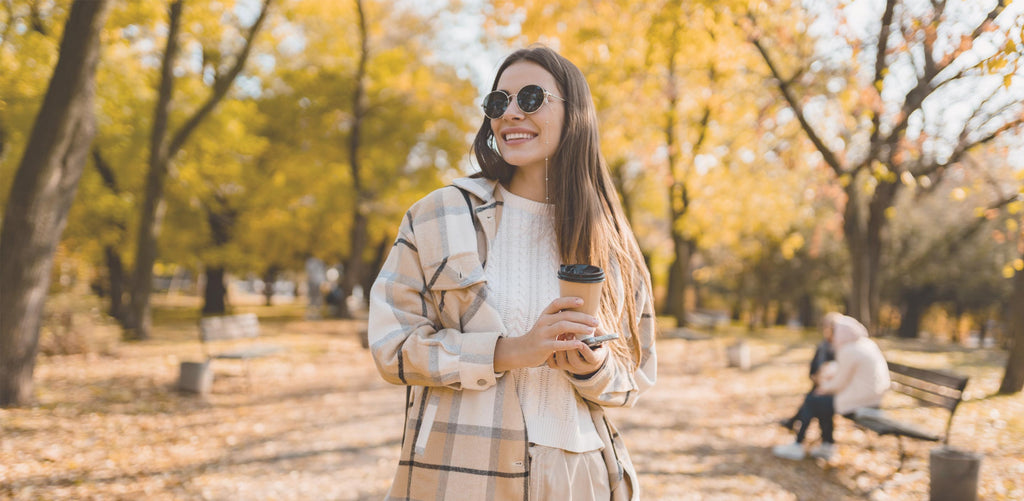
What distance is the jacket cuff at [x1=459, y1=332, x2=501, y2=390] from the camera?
1575 millimetres

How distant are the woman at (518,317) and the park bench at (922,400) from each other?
528cm

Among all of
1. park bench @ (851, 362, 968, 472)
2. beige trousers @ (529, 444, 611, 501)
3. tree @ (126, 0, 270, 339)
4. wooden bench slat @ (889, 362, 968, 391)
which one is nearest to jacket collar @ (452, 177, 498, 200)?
beige trousers @ (529, 444, 611, 501)

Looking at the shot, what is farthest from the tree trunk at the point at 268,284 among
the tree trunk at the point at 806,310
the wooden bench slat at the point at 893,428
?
the wooden bench slat at the point at 893,428

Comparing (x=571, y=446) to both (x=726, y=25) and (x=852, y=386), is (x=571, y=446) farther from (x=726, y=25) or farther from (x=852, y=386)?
(x=726, y=25)

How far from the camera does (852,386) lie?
21.9ft

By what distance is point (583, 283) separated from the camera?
142 cm

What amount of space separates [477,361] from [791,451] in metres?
6.41

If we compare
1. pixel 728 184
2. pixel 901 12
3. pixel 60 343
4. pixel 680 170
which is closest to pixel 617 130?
pixel 680 170

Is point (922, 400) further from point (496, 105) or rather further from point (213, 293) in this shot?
point (213, 293)

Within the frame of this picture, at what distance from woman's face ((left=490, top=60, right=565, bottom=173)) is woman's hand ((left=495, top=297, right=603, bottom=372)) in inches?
20.6

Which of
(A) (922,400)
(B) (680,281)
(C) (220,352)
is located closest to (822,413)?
(A) (922,400)

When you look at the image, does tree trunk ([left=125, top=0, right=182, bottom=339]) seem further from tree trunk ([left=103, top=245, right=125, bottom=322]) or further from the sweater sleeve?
the sweater sleeve

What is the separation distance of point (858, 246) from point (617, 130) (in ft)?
21.5

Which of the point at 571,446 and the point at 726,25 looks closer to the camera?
the point at 571,446
